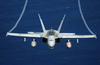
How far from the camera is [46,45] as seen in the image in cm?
16562

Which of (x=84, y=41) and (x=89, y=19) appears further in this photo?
(x=89, y=19)

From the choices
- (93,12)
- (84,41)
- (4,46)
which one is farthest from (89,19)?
(4,46)

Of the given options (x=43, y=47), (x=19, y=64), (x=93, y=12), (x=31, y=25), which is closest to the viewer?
(x=19, y=64)

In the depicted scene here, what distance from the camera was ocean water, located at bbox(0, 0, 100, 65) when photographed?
15250 cm

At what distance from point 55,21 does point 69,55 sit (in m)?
34.6

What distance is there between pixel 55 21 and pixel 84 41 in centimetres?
2523

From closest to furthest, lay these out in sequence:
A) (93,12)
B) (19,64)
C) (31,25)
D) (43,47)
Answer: (19,64)
(43,47)
(31,25)
(93,12)

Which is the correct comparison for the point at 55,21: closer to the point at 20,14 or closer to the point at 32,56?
the point at 20,14

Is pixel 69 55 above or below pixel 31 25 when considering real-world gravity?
below

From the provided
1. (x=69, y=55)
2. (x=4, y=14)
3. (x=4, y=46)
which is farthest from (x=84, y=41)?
(x=4, y=14)

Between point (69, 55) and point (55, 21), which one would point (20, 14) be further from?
point (69, 55)

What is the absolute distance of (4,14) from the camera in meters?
196

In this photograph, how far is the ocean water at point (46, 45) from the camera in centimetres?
15250

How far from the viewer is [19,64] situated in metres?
150
